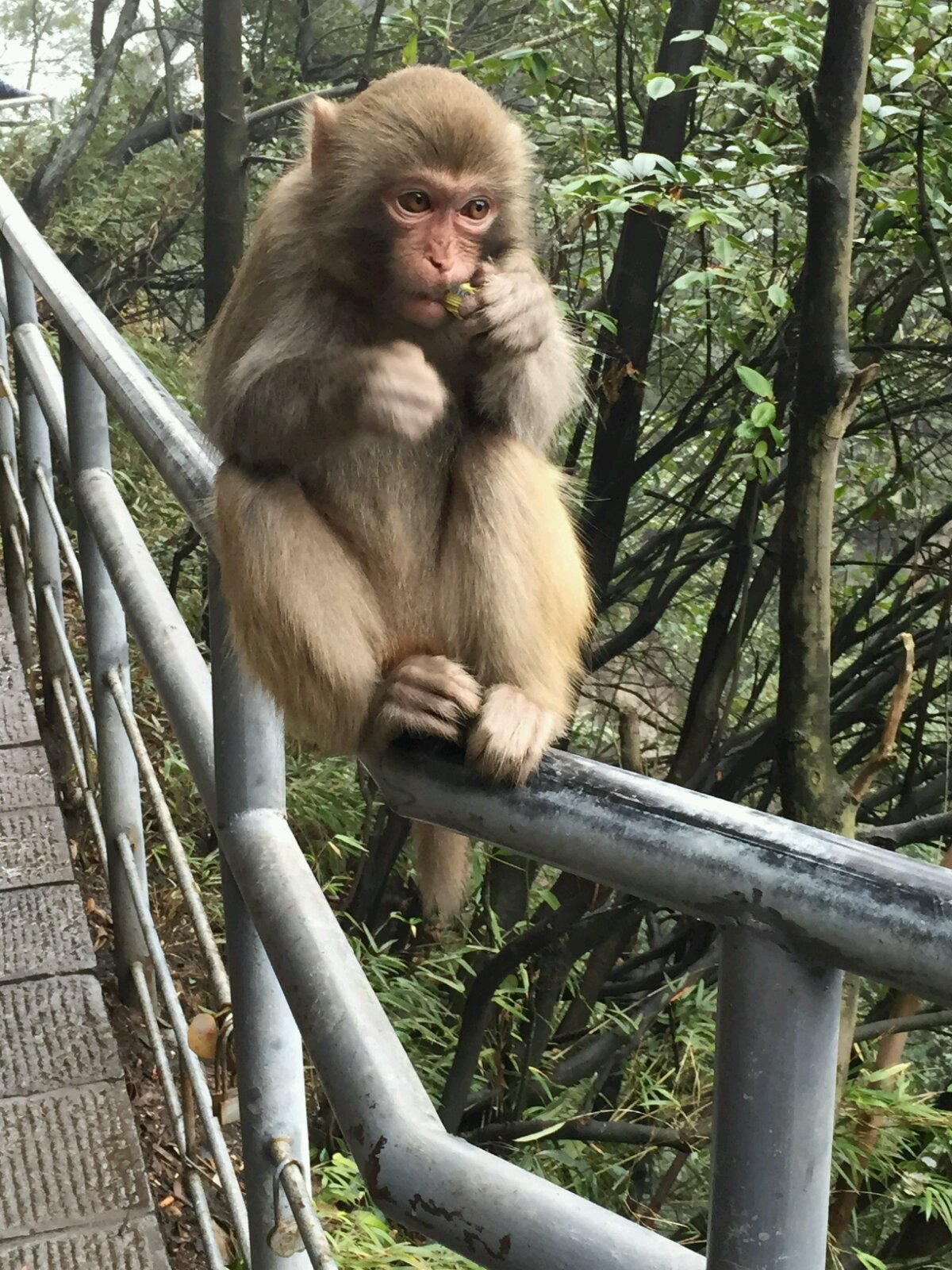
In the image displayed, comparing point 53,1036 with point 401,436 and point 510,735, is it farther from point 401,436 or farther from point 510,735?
point 510,735

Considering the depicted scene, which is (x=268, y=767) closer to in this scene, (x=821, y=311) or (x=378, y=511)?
(x=378, y=511)

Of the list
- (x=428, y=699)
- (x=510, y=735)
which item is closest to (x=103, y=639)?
(x=428, y=699)

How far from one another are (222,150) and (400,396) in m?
3.87

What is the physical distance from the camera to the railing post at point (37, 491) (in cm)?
310

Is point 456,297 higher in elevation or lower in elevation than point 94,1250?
higher

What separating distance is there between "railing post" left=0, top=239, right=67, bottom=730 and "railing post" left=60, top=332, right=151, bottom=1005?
68 centimetres

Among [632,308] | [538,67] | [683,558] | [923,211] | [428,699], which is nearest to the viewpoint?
[428,699]

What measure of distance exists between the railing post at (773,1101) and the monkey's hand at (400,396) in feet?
4.35

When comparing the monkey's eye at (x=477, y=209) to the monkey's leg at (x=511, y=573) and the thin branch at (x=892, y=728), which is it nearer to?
the monkey's leg at (x=511, y=573)

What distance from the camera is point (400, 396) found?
1.90m

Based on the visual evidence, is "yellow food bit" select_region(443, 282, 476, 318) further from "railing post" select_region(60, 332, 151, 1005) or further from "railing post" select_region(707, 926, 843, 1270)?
"railing post" select_region(707, 926, 843, 1270)

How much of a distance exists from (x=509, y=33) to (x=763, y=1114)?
6201mm

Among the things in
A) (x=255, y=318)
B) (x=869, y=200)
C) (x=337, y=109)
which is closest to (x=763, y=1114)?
(x=255, y=318)

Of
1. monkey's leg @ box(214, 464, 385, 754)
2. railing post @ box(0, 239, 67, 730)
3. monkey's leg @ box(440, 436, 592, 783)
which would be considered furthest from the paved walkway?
monkey's leg @ box(440, 436, 592, 783)
